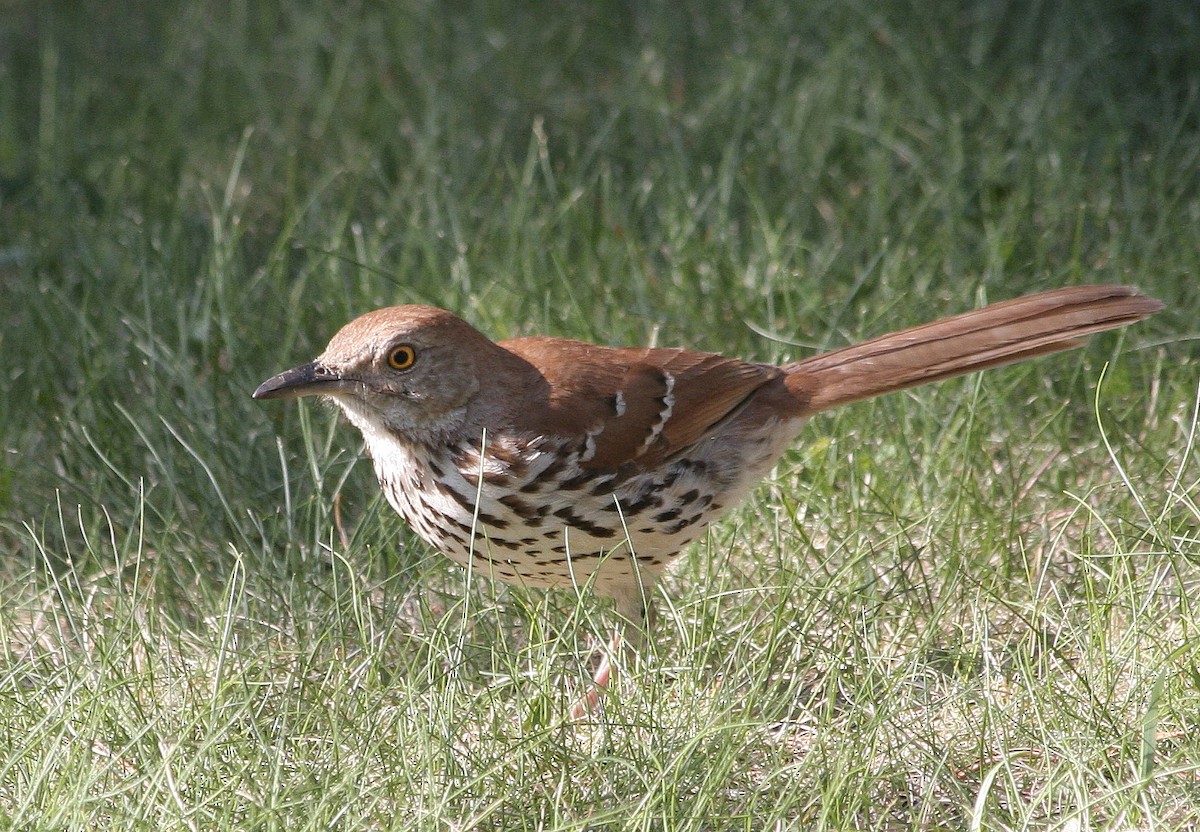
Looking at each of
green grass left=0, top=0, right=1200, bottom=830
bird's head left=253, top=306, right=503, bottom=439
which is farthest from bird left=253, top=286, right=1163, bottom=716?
green grass left=0, top=0, right=1200, bottom=830

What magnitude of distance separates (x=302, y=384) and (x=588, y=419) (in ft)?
2.03

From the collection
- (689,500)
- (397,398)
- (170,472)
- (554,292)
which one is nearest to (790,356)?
(554,292)

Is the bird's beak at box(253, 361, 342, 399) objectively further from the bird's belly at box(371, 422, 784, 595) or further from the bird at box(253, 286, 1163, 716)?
the bird's belly at box(371, 422, 784, 595)

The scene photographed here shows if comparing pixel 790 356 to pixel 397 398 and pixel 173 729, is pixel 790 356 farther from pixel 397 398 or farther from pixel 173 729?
pixel 173 729

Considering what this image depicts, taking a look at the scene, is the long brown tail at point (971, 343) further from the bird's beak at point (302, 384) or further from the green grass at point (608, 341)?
the bird's beak at point (302, 384)

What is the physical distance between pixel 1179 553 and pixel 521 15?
446 centimetres

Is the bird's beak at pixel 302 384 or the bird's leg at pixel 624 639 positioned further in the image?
the bird's beak at pixel 302 384

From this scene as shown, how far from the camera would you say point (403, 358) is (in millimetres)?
3236

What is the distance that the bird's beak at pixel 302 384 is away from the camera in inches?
122

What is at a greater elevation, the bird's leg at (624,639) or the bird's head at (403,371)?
the bird's head at (403,371)

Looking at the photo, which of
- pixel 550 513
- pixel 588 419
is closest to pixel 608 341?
pixel 588 419

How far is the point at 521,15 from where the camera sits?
6.59m

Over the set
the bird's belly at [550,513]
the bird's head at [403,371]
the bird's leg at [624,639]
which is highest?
the bird's head at [403,371]

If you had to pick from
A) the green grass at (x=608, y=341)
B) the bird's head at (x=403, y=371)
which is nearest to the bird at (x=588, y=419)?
the bird's head at (x=403, y=371)
